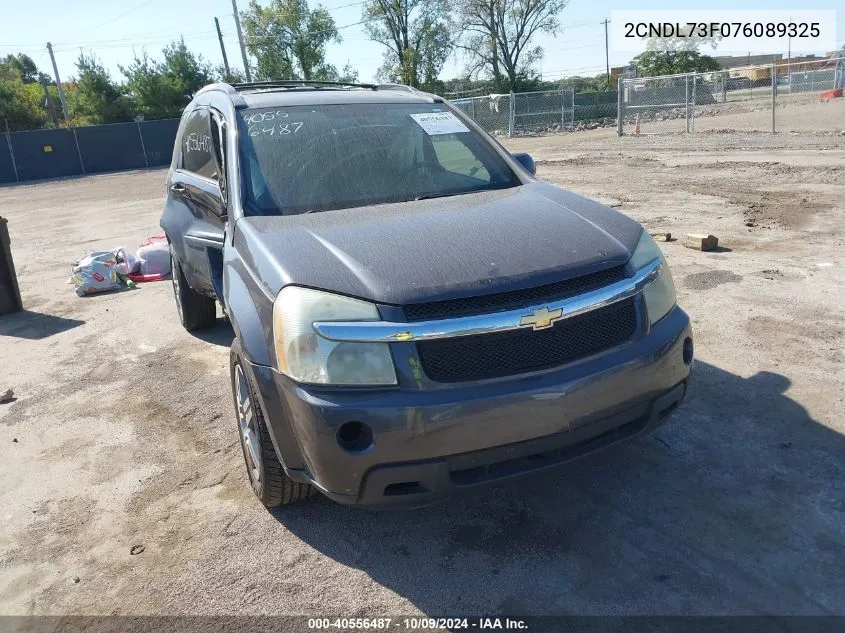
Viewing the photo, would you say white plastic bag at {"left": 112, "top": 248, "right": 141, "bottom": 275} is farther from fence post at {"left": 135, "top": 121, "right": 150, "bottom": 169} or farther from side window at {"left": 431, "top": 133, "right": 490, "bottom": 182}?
fence post at {"left": 135, "top": 121, "right": 150, "bottom": 169}

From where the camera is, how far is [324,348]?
240 centimetres

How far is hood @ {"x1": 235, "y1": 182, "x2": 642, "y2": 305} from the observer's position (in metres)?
2.47

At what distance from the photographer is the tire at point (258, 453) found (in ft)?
9.40

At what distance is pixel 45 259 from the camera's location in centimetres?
1052

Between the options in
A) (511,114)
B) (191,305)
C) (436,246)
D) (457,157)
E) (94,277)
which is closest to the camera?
(436,246)

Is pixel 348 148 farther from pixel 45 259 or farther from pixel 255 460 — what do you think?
pixel 45 259

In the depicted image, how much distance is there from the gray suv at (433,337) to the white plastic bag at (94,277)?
5201 millimetres

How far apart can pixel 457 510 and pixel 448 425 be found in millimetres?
891

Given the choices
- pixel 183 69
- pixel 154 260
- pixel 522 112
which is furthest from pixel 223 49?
pixel 154 260

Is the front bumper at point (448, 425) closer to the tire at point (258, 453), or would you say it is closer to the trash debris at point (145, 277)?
the tire at point (258, 453)

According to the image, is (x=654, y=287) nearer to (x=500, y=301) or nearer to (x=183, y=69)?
(x=500, y=301)

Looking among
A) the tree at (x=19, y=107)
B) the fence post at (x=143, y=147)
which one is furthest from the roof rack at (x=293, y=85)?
the tree at (x=19, y=107)

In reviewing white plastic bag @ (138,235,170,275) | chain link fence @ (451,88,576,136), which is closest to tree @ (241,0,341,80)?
chain link fence @ (451,88,576,136)

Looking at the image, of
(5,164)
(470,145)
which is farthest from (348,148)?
(5,164)
